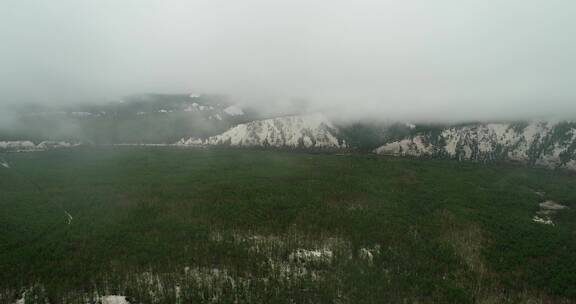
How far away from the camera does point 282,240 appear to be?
8019 centimetres

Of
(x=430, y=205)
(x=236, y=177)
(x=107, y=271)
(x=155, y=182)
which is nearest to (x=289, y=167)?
(x=236, y=177)

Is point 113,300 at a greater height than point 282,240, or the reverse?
point 282,240

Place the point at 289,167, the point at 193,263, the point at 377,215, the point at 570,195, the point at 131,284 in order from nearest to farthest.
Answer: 1. the point at 131,284
2. the point at 193,263
3. the point at 377,215
4. the point at 570,195
5. the point at 289,167

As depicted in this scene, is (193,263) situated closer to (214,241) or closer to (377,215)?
(214,241)

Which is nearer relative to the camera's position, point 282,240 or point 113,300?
point 113,300

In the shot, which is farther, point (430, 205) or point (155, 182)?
point (155, 182)

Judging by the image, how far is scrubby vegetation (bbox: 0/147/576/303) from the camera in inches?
2408

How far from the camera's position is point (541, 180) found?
→ 149500 mm

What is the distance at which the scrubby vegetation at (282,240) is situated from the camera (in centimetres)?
6116

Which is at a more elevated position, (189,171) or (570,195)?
(189,171)

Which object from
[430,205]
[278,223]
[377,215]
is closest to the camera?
[278,223]

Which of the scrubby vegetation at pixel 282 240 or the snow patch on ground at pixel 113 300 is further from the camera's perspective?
the scrubby vegetation at pixel 282 240

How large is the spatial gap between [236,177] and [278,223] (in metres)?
51.8

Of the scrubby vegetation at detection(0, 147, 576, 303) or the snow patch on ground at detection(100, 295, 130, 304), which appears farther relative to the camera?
the scrubby vegetation at detection(0, 147, 576, 303)
